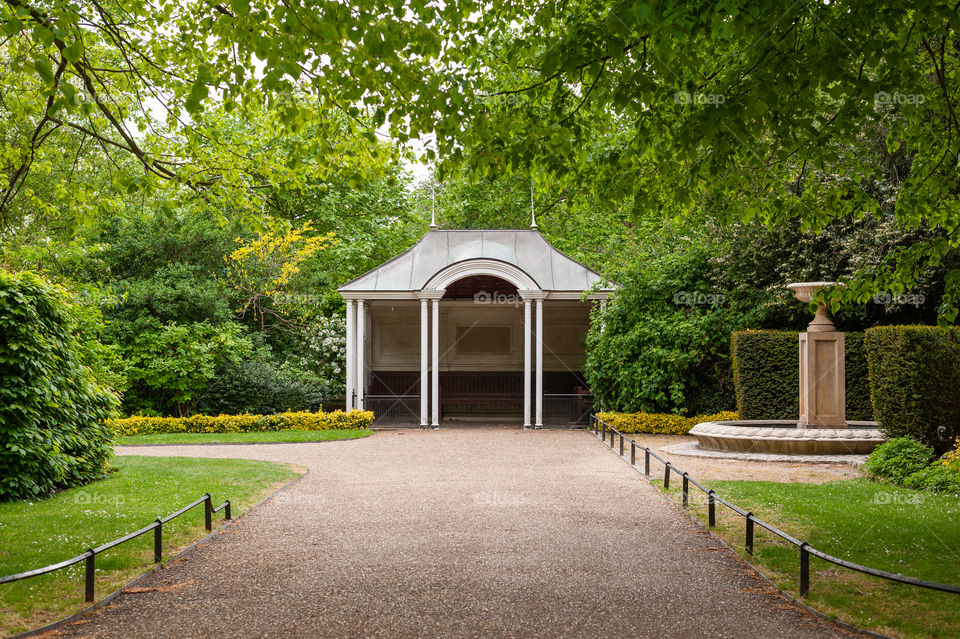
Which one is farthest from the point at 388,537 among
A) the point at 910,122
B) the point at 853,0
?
the point at 910,122

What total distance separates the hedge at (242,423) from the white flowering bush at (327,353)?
4114mm

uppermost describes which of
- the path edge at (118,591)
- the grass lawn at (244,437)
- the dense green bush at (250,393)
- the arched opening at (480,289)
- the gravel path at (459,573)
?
the arched opening at (480,289)

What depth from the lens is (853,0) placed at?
18.3 feet

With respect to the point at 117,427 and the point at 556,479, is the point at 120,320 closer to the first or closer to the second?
the point at 117,427

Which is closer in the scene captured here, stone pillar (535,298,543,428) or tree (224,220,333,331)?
stone pillar (535,298,543,428)

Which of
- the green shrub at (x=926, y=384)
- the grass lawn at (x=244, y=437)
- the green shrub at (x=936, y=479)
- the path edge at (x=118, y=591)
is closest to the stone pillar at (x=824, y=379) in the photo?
the green shrub at (x=926, y=384)

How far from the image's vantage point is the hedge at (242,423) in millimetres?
19812

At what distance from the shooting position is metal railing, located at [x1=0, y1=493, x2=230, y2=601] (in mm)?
4844

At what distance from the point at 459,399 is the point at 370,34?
63.6 ft

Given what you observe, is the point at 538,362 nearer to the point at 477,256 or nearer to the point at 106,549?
the point at 477,256

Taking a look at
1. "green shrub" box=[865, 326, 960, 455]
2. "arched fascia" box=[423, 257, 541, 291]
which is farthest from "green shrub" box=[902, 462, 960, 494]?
"arched fascia" box=[423, 257, 541, 291]

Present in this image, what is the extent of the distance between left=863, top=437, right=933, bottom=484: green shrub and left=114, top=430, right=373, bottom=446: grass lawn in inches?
478

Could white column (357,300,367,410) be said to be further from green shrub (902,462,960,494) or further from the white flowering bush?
green shrub (902,462,960,494)

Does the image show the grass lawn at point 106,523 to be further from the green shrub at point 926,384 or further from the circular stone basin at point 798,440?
the green shrub at point 926,384
